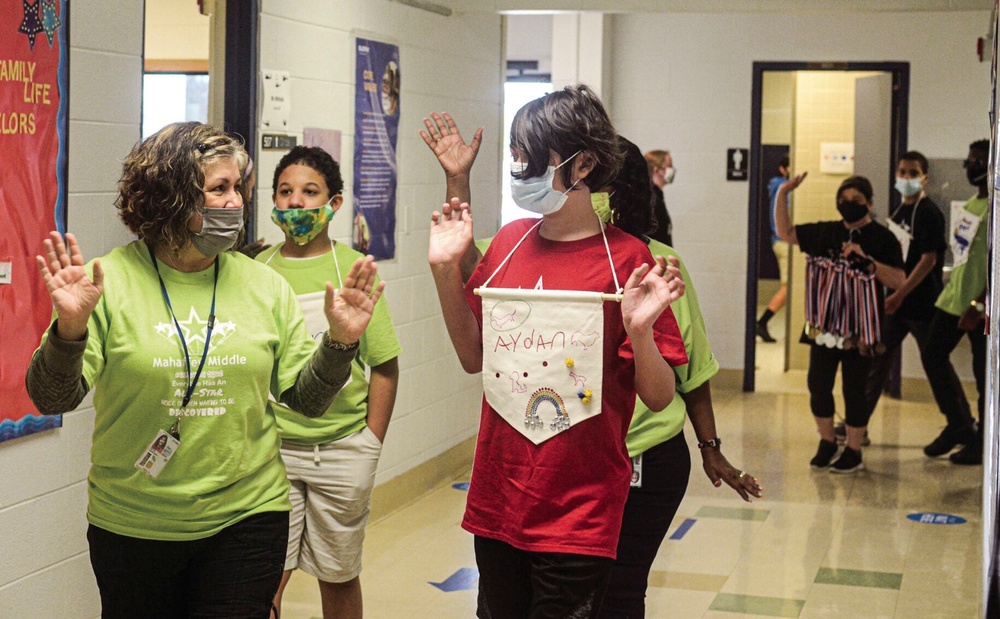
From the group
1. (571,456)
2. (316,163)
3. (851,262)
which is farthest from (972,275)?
(571,456)

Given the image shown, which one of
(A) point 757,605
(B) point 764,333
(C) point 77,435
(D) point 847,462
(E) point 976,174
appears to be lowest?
(A) point 757,605

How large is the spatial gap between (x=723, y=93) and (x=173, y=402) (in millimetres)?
7507

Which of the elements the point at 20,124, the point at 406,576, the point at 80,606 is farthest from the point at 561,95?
the point at 406,576

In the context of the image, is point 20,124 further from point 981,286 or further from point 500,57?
point 981,286

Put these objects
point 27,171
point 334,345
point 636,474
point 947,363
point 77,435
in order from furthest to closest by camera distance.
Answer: point 947,363 < point 77,435 < point 27,171 < point 636,474 < point 334,345

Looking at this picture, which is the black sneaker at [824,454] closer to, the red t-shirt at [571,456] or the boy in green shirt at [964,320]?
the boy in green shirt at [964,320]

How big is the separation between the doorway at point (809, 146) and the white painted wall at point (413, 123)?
3051 millimetres

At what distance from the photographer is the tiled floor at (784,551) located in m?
4.48

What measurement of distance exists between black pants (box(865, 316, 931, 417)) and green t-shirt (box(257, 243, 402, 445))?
4198 millimetres

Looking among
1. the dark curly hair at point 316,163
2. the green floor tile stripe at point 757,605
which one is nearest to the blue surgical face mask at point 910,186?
the green floor tile stripe at point 757,605

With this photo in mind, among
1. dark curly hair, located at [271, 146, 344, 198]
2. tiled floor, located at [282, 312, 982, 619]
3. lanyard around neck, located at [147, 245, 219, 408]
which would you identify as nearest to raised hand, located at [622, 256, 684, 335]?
lanyard around neck, located at [147, 245, 219, 408]

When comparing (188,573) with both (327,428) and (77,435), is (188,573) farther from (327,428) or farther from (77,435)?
(77,435)

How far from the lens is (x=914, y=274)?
7074 mm

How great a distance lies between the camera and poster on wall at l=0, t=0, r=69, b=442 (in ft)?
10.4
